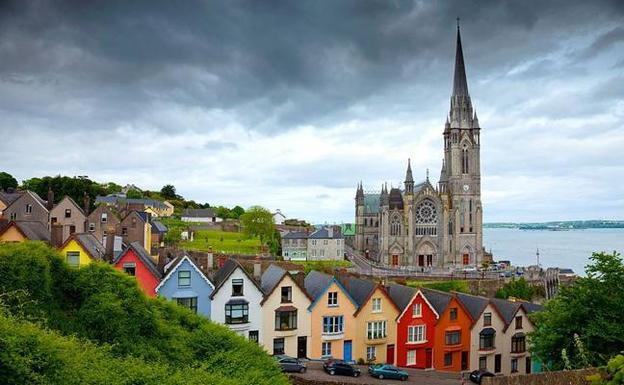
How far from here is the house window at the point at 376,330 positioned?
3906 centimetres

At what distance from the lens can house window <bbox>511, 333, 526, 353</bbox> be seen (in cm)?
4159

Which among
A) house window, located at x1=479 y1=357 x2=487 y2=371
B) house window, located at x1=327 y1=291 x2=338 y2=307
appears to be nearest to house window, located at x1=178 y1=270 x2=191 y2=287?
house window, located at x1=327 y1=291 x2=338 y2=307

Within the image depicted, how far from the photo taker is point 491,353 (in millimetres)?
41062

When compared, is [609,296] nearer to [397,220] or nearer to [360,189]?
[397,220]

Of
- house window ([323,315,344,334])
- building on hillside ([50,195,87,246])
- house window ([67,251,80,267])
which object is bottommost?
house window ([323,315,344,334])

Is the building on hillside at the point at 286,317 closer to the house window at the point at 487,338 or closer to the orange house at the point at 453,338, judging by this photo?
the orange house at the point at 453,338

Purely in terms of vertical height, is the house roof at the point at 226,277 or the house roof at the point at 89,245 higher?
the house roof at the point at 89,245

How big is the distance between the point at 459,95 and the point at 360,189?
31.6 meters

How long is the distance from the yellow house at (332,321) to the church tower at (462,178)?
2917 inches

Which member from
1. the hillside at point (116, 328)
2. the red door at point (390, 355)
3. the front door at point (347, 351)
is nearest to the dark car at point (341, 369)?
the front door at point (347, 351)

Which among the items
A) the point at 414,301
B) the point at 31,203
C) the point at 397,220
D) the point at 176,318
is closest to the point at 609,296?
Answer: the point at 414,301

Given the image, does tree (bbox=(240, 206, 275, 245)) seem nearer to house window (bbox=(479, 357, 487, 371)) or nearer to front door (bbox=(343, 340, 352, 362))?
front door (bbox=(343, 340, 352, 362))

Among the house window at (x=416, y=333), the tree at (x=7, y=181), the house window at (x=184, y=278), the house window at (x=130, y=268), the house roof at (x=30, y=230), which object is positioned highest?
the tree at (x=7, y=181)

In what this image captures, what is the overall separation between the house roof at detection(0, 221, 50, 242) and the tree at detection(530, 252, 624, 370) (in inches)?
1411
